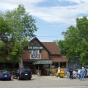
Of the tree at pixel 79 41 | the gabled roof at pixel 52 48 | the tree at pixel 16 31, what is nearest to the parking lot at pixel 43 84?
the tree at pixel 16 31

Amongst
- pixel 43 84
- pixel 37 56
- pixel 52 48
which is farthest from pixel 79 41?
pixel 43 84

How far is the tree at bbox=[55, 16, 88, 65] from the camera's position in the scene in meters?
57.5

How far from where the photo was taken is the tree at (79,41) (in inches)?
2264

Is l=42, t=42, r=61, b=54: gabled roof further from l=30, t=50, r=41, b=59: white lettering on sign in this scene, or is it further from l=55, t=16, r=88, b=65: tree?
l=30, t=50, r=41, b=59: white lettering on sign

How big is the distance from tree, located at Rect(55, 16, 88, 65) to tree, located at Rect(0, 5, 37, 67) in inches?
497

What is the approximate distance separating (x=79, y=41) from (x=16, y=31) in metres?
18.2

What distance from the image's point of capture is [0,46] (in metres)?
46.7

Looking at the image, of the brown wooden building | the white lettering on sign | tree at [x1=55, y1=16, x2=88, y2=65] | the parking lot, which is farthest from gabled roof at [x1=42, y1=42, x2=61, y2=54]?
the parking lot

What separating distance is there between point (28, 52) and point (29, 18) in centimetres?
683

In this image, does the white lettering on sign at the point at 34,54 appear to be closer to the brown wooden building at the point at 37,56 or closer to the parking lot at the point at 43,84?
the brown wooden building at the point at 37,56

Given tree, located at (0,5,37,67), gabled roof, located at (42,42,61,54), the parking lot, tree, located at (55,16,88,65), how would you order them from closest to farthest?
the parking lot < tree, located at (0,5,37,67) < gabled roof, located at (42,42,61,54) < tree, located at (55,16,88,65)

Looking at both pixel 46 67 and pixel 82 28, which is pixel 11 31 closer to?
pixel 46 67

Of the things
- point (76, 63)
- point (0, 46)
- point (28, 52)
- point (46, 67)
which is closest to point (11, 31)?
point (0, 46)

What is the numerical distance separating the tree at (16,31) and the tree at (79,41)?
12.6 metres
